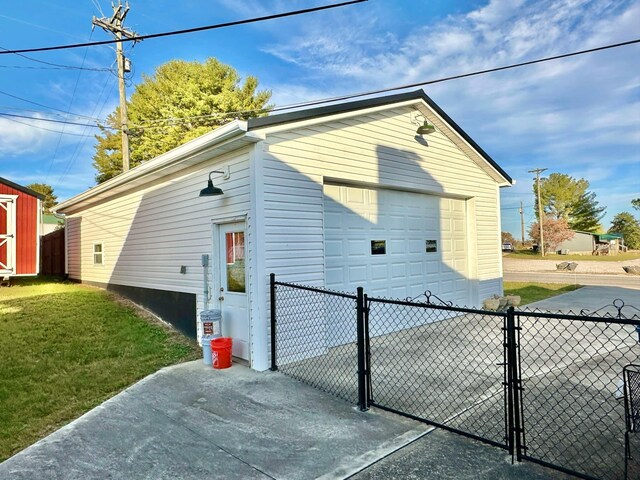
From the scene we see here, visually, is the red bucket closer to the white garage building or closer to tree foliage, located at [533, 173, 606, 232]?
the white garage building

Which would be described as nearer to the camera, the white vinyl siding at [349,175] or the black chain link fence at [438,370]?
the black chain link fence at [438,370]

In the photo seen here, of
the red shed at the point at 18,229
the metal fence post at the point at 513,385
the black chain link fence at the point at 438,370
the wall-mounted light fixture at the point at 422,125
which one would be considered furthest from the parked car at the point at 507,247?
the metal fence post at the point at 513,385

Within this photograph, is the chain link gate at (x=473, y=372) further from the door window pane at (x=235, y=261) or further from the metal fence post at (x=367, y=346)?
the door window pane at (x=235, y=261)

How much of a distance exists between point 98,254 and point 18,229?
322 centimetres

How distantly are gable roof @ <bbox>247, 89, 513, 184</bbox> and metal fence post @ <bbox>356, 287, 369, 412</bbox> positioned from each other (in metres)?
2.68

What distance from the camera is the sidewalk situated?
2805mm

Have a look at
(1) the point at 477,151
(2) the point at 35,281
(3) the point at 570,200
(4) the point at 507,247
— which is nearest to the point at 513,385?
(1) the point at 477,151

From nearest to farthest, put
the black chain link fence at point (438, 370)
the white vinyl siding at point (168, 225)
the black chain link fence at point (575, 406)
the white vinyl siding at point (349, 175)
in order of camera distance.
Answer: the black chain link fence at point (575, 406) → the black chain link fence at point (438, 370) → the white vinyl siding at point (349, 175) → the white vinyl siding at point (168, 225)

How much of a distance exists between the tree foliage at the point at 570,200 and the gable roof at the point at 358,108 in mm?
42294

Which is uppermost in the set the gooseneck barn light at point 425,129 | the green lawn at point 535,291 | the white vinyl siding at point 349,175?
the gooseneck barn light at point 425,129

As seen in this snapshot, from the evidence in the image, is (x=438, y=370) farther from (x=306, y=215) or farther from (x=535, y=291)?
(x=535, y=291)

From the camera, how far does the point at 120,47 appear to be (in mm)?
15500

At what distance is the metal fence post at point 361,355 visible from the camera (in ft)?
12.3

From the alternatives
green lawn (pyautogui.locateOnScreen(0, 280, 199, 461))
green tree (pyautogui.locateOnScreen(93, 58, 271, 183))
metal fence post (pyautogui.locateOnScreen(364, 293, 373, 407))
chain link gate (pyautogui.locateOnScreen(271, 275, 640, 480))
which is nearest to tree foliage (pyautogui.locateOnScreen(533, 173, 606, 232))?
green tree (pyautogui.locateOnScreen(93, 58, 271, 183))
